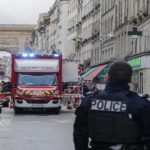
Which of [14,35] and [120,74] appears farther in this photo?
[14,35]

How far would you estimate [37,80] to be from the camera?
31859mm

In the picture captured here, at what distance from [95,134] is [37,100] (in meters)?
25.0

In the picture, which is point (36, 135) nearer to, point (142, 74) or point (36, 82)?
point (36, 82)

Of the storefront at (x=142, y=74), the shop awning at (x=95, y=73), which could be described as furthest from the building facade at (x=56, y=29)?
the storefront at (x=142, y=74)

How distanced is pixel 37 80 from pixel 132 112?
2560 centimetres

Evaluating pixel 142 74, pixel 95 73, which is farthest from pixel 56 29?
pixel 142 74

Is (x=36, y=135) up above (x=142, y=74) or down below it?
below

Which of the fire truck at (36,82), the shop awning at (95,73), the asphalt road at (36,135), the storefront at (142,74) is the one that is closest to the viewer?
the asphalt road at (36,135)

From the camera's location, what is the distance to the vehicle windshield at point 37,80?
104 feet

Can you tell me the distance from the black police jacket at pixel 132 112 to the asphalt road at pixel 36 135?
9.60 m

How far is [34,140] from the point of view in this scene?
59.4 feet

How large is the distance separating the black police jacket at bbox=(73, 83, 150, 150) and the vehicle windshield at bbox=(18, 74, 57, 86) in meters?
25.2

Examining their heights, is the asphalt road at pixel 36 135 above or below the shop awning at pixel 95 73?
below

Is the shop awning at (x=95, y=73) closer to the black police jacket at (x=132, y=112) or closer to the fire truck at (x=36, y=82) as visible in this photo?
the fire truck at (x=36, y=82)
